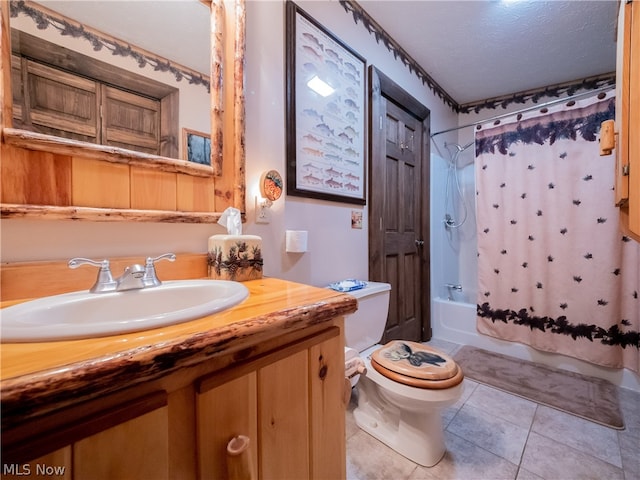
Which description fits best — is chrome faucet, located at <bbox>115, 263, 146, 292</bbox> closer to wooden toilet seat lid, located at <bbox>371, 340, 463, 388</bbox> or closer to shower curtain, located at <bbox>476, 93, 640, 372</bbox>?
wooden toilet seat lid, located at <bbox>371, 340, 463, 388</bbox>

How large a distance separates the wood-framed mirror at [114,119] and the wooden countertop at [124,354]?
33 centimetres

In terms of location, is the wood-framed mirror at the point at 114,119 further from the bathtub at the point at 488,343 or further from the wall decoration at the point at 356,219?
the bathtub at the point at 488,343

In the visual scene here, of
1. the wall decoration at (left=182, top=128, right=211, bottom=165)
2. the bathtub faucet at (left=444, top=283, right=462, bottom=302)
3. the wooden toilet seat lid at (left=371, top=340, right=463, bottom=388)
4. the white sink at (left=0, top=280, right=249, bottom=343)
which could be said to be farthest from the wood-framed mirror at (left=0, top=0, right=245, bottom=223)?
the bathtub faucet at (left=444, top=283, right=462, bottom=302)

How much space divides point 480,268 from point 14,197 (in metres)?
2.59

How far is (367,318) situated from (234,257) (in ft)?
2.54

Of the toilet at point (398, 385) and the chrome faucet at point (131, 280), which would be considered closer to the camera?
the chrome faucet at point (131, 280)

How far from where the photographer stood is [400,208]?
2.01m

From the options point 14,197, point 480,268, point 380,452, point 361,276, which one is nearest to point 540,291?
point 480,268

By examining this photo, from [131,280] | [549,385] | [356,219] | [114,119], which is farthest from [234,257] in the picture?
[549,385]

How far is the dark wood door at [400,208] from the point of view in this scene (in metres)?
1.73

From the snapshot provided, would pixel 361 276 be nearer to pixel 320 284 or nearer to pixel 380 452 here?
pixel 320 284

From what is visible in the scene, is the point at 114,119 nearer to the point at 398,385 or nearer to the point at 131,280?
the point at 131,280

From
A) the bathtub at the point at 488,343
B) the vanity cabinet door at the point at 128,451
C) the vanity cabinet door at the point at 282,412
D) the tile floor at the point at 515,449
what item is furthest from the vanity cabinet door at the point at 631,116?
the bathtub at the point at 488,343

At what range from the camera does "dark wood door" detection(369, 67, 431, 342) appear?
1.73m
